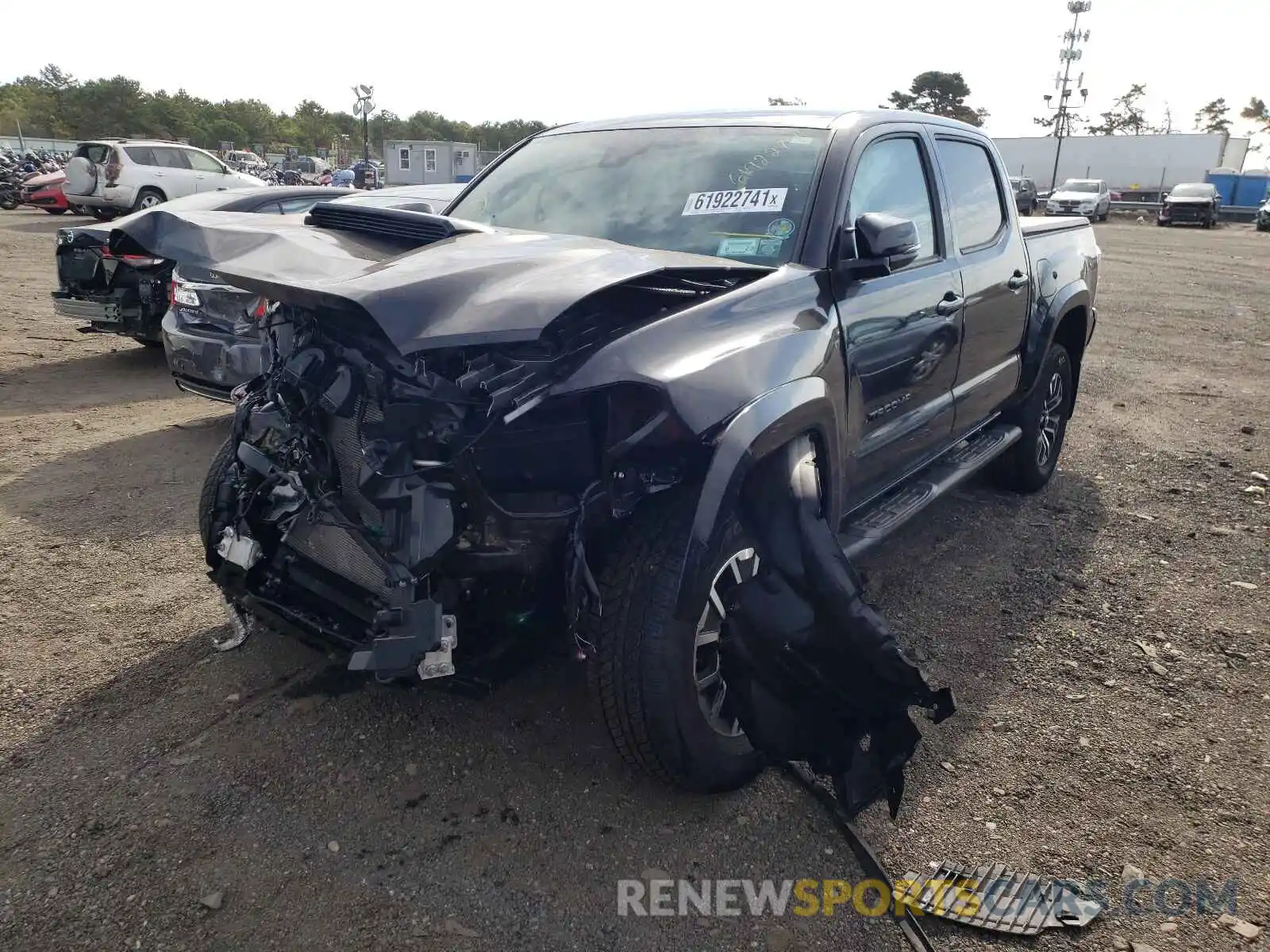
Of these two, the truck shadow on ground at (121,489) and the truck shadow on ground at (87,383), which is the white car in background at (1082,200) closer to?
the truck shadow on ground at (87,383)

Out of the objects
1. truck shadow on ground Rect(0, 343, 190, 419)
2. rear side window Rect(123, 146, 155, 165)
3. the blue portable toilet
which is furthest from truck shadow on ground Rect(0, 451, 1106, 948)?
the blue portable toilet

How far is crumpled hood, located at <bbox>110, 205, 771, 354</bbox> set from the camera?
2.23 m

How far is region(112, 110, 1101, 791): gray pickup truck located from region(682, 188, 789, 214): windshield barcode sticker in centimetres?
1

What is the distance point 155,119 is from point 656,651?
239ft

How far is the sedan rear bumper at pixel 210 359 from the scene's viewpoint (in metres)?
5.44

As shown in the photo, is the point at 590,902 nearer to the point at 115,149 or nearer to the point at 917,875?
the point at 917,875

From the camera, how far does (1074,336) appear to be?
548cm

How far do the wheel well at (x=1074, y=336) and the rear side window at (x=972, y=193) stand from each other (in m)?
1.04

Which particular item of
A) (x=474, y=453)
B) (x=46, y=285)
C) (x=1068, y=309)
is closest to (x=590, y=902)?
(x=474, y=453)

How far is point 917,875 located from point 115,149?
2141 centimetres

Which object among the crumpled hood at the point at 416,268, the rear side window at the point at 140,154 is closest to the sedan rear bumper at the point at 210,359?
the crumpled hood at the point at 416,268

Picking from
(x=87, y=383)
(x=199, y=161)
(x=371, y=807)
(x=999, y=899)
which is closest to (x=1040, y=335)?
(x=999, y=899)

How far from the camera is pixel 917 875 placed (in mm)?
2426

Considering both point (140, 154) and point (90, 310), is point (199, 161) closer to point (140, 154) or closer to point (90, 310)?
point (140, 154)
